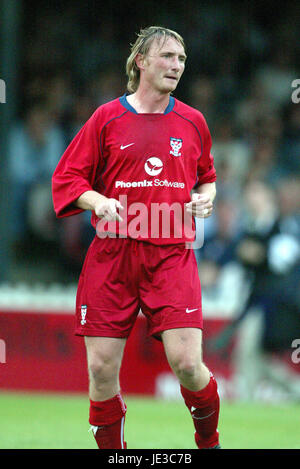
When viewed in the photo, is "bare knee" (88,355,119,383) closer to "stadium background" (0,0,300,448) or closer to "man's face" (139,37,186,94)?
"man's face" (139,37,186,94)

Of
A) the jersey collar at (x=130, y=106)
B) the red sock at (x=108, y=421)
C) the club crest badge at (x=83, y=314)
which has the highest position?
the jersey collar at (x=130, y=106)

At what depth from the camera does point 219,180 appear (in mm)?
12500

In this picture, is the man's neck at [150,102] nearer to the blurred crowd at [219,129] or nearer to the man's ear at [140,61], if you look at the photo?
the man's ear at [140,61]

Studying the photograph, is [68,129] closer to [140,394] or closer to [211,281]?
[211,281]

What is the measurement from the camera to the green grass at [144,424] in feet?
22.2

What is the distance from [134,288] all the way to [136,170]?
25.4 inches

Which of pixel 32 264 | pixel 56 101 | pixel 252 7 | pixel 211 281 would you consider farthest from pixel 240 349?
pixel 252 7

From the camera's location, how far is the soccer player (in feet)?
17.2

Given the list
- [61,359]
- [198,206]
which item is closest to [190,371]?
[198,206]

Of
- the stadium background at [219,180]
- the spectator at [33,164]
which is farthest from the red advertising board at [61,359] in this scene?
the spectator at [33,164]

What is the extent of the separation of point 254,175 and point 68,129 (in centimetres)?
257

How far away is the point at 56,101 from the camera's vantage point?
13.5m

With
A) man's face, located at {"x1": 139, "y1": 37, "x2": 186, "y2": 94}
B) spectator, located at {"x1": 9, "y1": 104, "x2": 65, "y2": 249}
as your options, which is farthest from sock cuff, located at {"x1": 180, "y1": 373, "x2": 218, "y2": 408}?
spectator, located at {"x1": 9, "y1": 104, "x2": 65, "y2": 249}

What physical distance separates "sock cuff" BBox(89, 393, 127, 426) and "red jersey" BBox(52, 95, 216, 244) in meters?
0.91
